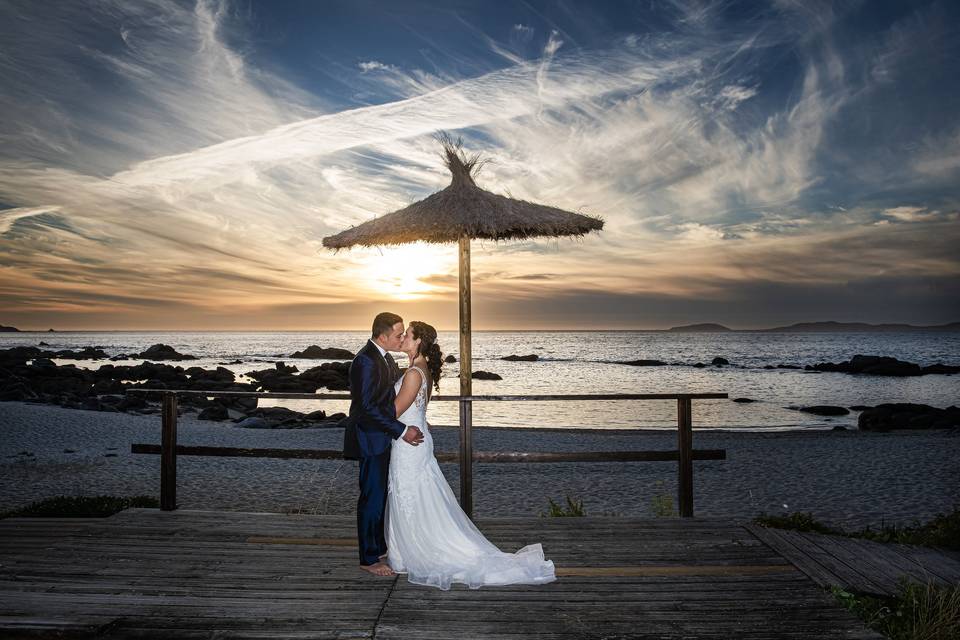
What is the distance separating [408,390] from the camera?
4.34 meters

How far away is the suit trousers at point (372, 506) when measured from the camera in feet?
14.4

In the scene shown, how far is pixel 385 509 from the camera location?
15.0 feet

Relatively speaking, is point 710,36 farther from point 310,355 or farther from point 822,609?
point 310,355

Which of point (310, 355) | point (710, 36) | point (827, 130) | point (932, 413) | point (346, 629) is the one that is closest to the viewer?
point (346, 629)

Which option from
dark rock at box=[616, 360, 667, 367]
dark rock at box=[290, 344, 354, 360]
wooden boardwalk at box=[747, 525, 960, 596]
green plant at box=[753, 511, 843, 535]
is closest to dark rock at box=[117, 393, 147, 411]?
green plant at box=[753, 511, 843, 535]

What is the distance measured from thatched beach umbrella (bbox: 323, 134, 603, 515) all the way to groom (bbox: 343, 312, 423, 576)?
197 cm

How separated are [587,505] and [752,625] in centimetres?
658

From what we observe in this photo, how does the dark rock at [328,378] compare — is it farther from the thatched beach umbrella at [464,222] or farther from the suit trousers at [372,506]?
the suit trousers at [372,506]

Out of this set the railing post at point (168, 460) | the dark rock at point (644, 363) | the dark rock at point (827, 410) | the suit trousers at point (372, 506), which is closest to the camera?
the suit trousers at point (372, 506)

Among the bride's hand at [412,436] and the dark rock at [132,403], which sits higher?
the bride's hand at [412,436]

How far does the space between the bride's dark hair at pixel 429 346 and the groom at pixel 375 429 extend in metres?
0.12

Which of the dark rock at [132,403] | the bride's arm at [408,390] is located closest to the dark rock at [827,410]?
the bride's arm at [408,390]

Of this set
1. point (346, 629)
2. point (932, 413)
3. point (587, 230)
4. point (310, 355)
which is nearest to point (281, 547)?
point (346, 629)

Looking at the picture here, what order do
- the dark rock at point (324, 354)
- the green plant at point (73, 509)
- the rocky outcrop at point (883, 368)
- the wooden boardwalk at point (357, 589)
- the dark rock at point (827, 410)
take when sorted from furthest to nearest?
the dark rock at point (324, 354) < the rocky outcrop at point (883, 368) < the dark rock at point (827, 410) < the green plant at point (73, 509) < the wooden boardwalk at point (357, 589)
